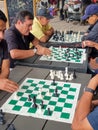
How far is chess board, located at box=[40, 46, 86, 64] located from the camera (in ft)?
9.11

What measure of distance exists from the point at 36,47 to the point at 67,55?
588mm

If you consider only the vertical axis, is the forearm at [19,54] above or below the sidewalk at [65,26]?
above

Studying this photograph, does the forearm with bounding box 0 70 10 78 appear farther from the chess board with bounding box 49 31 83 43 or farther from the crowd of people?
the chess board with bounding box 49 31 83 43

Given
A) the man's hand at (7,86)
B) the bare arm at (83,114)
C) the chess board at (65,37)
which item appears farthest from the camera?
the chess board at (65,37)

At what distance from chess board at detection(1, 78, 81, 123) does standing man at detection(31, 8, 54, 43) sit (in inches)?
61.7

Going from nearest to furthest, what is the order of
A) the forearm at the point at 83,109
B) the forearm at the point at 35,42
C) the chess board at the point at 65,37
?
the forearm at the point at 83,109, the forearm at the point at 35,42, the chess board at the point at 65,37

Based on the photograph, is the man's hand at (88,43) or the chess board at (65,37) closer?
the man's hand at (88,43)

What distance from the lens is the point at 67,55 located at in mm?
2873

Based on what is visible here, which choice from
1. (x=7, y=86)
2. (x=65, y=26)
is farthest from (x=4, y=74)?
(x=65, y=26)

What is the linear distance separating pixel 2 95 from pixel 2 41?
78 centimetres

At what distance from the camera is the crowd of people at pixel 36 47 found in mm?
1503

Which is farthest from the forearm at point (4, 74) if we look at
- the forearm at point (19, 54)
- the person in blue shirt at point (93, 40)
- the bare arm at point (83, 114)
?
the person in blue shirt at point (93, 40)

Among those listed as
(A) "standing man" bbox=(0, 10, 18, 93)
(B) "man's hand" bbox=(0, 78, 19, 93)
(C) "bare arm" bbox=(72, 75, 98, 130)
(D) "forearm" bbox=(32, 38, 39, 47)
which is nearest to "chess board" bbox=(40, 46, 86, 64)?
(D) "forearm" bbox=(32, 38, 39, 47)

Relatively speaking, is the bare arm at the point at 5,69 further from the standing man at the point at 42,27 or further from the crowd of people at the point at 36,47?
the standing man at the point at 42,27
